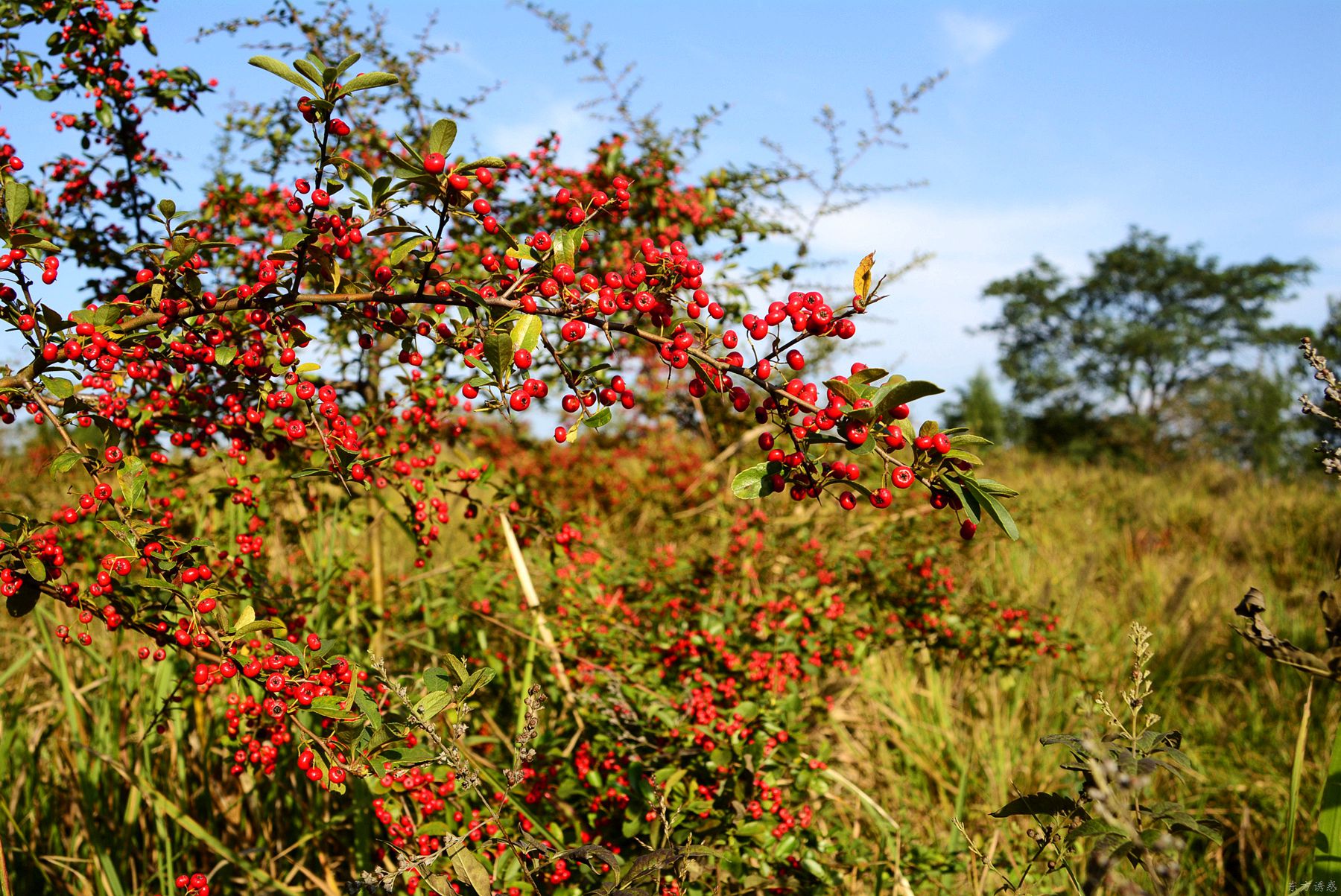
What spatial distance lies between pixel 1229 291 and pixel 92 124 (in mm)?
28309

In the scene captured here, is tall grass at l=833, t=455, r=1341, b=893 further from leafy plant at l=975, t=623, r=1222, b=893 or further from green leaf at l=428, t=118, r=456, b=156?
green leaf at l=428, t=118, r=456, b=156

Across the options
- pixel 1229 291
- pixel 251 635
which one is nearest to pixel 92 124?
pixel 251 635

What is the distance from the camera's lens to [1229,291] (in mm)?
24141

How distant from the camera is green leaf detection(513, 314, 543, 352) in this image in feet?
3.68

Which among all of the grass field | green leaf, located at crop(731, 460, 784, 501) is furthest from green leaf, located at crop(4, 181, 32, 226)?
the grass field

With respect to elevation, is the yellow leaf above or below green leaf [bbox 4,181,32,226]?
below

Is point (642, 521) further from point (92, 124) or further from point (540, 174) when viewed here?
point (92, 124)

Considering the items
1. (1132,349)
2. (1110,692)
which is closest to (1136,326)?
(1132,349)

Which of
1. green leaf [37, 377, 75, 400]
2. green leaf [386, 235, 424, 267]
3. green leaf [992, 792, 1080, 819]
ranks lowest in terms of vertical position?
green leaf [992, 792, 1080, 819]

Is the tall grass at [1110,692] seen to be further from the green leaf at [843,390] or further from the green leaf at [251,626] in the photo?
the green leaf at [251,626]

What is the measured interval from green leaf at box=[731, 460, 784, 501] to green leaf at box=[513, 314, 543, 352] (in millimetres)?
329

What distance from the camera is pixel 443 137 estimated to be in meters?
1.11

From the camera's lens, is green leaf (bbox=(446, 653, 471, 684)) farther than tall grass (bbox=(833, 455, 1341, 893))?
No

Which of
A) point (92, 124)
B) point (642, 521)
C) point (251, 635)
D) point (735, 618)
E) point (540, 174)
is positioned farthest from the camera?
point (642, 521)
